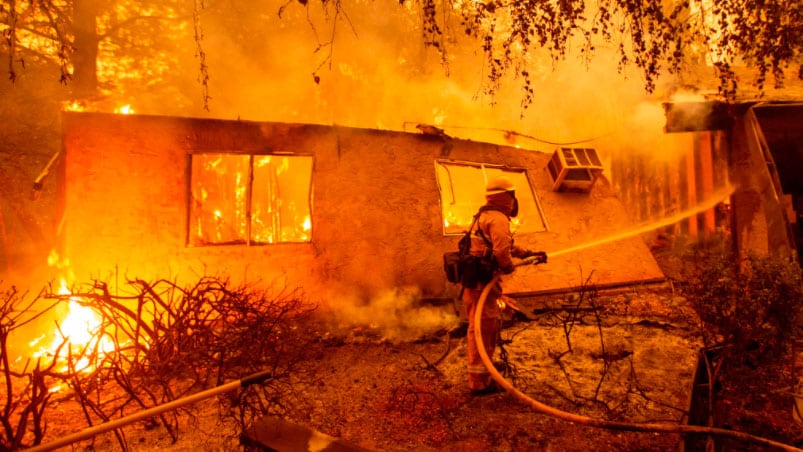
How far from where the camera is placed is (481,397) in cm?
428

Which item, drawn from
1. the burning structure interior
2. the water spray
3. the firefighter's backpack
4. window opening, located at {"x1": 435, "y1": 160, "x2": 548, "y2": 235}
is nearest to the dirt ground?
the firefighter's backpack

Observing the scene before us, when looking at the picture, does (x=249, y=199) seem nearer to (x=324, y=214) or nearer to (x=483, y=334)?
(x=324, y=214)

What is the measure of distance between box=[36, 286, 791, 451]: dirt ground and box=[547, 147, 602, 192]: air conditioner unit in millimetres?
3280

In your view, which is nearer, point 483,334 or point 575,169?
point 483,334

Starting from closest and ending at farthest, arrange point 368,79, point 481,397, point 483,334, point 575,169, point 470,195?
point 481,397, point 483,334, point 470,195, point 575,169, point 368,79

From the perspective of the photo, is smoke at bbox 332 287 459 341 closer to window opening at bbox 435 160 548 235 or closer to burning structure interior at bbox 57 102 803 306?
burning structure interior at bbox 57 102 803 306

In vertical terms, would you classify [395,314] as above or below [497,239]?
below

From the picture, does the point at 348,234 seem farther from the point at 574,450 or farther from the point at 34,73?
the point at 34,73

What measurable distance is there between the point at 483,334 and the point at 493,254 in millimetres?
827

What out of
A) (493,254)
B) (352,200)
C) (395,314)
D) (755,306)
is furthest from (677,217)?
(493,254)

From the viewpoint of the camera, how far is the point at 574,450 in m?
3.26

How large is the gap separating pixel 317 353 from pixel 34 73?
17.0 m

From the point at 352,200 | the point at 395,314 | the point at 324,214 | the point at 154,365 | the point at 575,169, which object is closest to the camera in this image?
the point at 154,365

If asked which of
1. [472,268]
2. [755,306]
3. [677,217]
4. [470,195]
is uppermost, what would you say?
[470,195]
